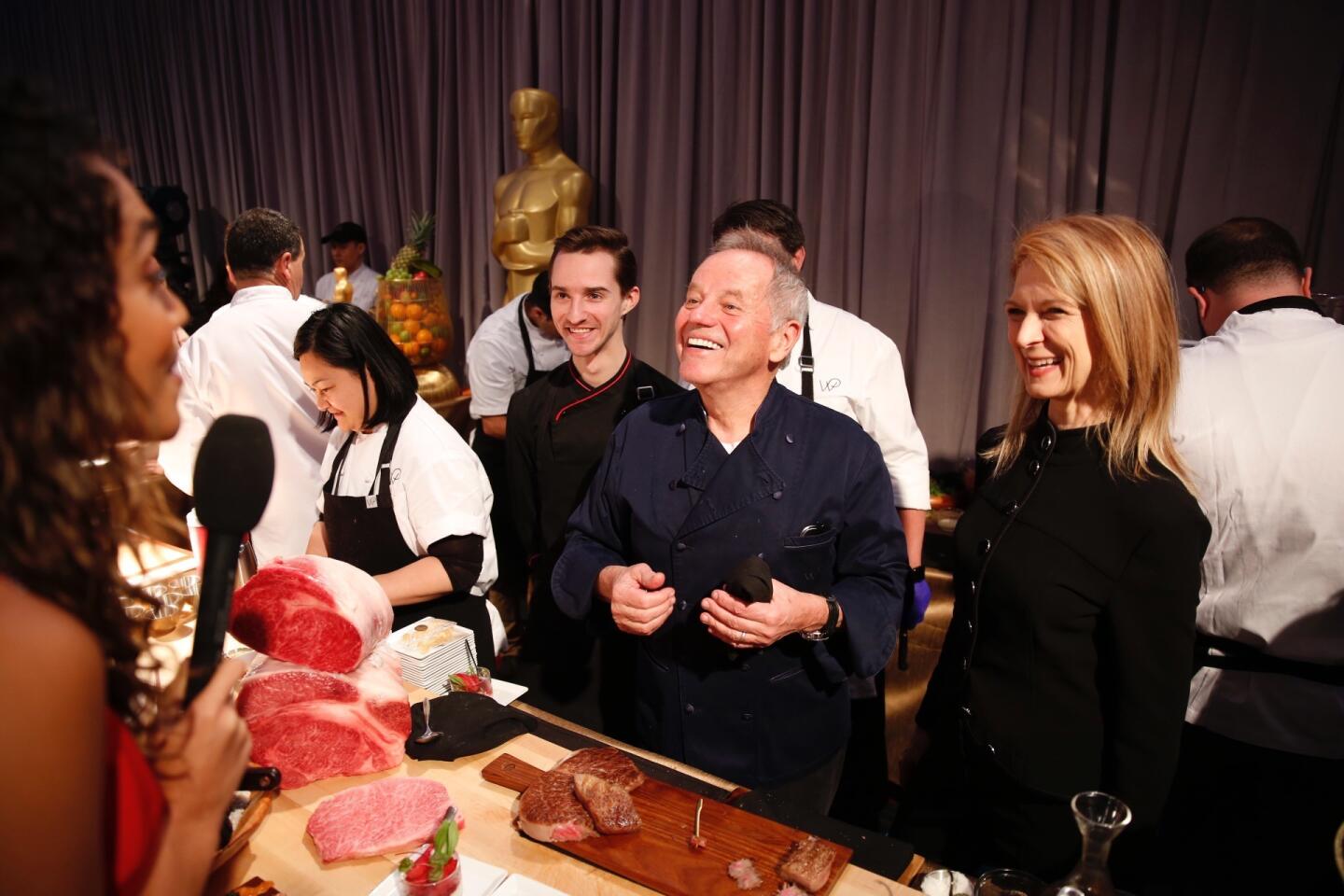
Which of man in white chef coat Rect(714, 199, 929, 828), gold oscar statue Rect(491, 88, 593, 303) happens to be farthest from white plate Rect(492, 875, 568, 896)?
gold oscar statue Rect(491, 88, 593, 303)

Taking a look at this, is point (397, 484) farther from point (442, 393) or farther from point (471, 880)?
point (442, 393)

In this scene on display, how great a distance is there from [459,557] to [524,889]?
1140 millimetres

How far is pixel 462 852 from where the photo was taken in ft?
4.58

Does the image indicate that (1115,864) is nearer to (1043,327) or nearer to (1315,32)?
(1043,327)

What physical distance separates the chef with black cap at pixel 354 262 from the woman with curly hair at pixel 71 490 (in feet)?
18.5

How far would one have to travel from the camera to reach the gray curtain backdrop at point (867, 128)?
3.28 meters

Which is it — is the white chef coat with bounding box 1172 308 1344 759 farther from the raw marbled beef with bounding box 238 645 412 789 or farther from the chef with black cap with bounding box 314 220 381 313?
the chef with black cap with bounding box 314 220 381 313

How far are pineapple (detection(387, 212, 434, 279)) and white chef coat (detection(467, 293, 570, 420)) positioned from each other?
139 centimetres

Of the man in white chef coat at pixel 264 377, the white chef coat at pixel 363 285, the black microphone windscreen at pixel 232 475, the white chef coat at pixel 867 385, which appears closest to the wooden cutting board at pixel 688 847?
the black microphone windscreen at pixel 232 475

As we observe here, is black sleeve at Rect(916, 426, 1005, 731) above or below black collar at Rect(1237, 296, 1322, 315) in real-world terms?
below

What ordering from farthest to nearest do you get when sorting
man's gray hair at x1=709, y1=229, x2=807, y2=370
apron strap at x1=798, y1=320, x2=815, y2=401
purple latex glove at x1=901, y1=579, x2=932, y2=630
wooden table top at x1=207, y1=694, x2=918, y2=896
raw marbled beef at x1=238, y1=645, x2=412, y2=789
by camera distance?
apron strap at x1=798, y1=320, x2=815, y2=401 < purple latex glove at x1=901, y1=579, x2=932, y2=630 < man's gray hair at x1=709, y1=229, x2=807, y2=370 < raw marbled beef at x1=238, y1=645, x2=412, y2=789 < wooden table top at x1=207, y1=694, x2=918, y2=896

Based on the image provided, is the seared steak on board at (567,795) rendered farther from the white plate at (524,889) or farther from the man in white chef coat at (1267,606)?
the man in white chef coat at (1267,606)

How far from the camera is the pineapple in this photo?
5.18 metres

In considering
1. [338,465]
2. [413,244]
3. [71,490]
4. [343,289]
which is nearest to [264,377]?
[338,465]
